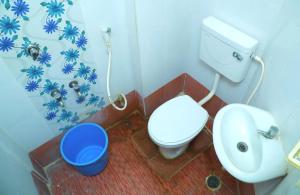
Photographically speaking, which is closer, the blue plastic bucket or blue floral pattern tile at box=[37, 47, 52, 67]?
blue floral pattern tile at box=[37, 47, 52, 67]

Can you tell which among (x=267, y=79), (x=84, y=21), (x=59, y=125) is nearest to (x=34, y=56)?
(x=84, y=21)

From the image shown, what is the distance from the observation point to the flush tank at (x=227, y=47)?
3.83 feet

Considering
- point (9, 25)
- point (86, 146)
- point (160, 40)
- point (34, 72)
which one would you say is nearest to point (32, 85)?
point (34, 72)

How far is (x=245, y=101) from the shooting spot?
4.78 ft

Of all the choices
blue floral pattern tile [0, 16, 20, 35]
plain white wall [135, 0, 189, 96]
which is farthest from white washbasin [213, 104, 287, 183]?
blue floral pattern tile [0, 16, 20, 35]

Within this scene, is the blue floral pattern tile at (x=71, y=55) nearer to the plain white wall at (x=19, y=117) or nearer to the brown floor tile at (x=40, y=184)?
the plain white wall at (x=19, y=117)

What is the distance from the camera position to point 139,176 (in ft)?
5.43


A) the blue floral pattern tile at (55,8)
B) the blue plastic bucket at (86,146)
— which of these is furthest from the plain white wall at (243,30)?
the blue plastic bucket at (86,146)

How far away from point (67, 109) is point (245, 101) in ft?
3.99

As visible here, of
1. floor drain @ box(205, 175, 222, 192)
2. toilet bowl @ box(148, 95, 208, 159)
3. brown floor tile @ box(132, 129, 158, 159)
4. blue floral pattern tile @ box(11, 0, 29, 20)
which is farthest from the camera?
brown floor tile @ box(132, 129, 158, 159)

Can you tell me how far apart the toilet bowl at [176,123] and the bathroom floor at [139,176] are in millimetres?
308

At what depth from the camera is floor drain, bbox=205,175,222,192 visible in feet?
5.19

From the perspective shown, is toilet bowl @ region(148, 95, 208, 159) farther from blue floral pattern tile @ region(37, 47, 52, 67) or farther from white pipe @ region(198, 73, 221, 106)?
blue floral pattern tile @ region(37, 47, 52, 67)

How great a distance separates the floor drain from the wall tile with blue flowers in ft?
3.44
